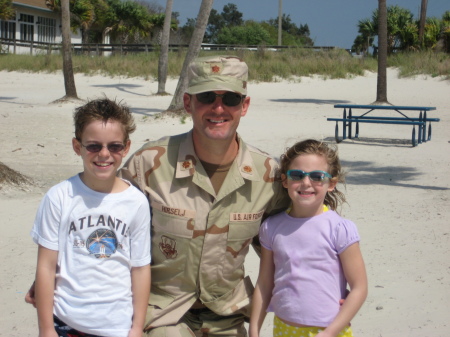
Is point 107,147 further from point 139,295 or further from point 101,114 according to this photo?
point 139,295

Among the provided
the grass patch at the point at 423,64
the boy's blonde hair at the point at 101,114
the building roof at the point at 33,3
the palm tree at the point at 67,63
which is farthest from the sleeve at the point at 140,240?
the building roof at the point at 33,3

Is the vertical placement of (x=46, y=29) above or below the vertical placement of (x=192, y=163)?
above

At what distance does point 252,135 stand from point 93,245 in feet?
38.0

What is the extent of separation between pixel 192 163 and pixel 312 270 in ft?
2.49

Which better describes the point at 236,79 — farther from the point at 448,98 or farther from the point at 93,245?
the point at 448,98

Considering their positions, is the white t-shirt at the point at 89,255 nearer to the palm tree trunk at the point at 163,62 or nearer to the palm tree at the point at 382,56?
the palm tree at the point at 382,56

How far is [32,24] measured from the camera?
1860 inches

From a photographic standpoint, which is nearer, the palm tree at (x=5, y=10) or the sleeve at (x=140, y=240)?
the sleeve at (x=140, y=240)

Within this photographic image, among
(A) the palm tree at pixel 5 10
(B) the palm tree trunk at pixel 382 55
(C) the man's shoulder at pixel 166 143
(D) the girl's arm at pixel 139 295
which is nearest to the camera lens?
(D) the girl's arm at pixel 139 295

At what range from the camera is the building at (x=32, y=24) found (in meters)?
45.0

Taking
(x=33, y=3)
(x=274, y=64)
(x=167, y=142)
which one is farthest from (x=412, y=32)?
(x=167, y=142)

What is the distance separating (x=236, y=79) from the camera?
2.99 metres

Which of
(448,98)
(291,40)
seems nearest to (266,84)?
(448,98)

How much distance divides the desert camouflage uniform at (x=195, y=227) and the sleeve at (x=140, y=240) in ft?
0.78
